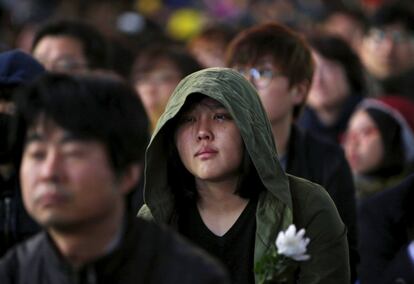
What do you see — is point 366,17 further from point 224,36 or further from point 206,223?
point 206,223

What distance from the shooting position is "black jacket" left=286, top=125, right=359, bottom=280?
6332 millimetres

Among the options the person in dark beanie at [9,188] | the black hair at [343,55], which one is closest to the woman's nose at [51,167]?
the person in dark beanie at [9,188]

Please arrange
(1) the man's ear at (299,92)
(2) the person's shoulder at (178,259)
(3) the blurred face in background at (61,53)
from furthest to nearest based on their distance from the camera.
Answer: (3) the blurred face in background at (61,53) → (1) the man's ear at (299,92) → (2) the person's shoulder at (178,259)

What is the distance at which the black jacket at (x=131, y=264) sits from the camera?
370 cm

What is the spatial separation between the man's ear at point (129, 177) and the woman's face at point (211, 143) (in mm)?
1097

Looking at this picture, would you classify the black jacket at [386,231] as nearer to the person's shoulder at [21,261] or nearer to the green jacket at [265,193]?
the green jacket at [265,193]

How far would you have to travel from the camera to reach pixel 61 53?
7.97 m

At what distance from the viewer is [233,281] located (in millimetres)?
4922

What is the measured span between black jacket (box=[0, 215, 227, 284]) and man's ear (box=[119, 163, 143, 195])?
117 millimetres

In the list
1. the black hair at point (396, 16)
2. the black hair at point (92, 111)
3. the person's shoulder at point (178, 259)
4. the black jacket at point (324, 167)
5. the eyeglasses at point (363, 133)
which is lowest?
the eyeglasses at point (363, 133)

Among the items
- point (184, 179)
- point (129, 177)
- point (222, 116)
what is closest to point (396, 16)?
A: point (184, 179)

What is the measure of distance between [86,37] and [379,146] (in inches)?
83.1

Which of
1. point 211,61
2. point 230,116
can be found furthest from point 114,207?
point 211,61

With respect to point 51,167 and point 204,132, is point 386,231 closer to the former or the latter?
point 204,132
